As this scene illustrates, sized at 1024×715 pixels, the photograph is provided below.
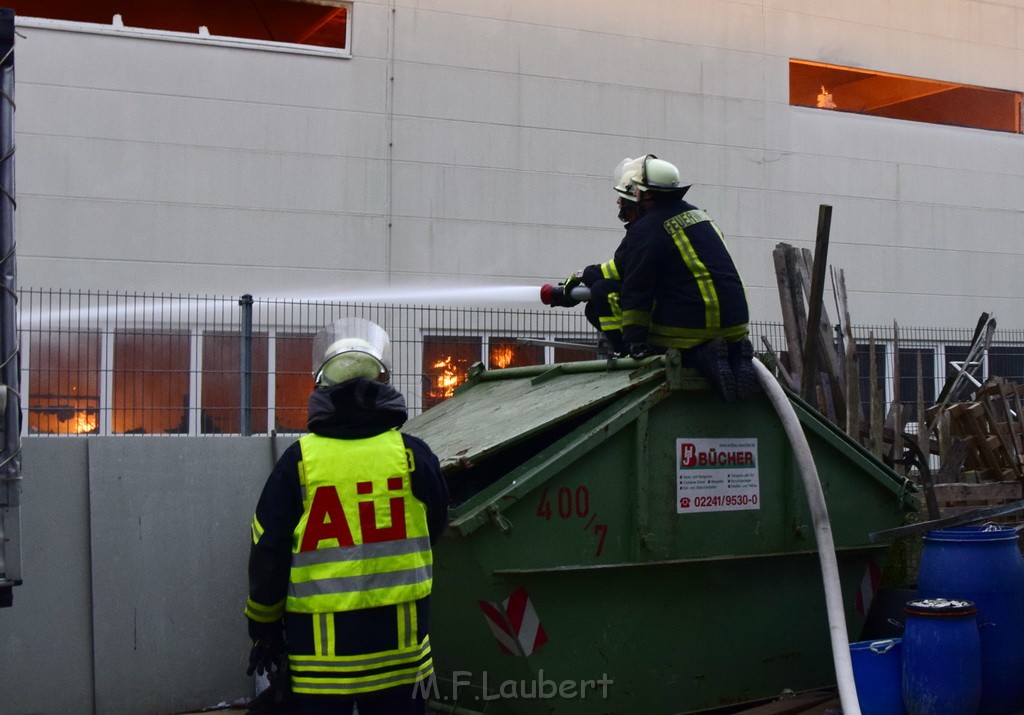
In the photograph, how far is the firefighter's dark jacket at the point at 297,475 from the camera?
3.47 meters

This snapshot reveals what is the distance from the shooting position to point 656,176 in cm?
542

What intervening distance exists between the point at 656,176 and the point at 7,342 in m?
2.88

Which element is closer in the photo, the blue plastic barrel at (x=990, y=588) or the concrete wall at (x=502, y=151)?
the blue plastic barrel at (x=990, y=588)

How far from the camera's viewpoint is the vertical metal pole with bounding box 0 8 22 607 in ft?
Answer: 14.4

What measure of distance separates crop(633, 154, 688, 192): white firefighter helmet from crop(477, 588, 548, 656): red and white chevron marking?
2.04 meters

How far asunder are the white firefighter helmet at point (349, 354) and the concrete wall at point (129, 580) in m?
3.06

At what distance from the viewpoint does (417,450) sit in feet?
12.1

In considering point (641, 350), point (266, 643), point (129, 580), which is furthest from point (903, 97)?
point (266, 643)

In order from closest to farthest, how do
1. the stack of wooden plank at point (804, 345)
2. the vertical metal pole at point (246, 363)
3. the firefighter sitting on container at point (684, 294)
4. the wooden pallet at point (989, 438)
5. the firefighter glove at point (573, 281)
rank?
the firefighter sitting on container at point (684, 294) → the firefighter glove at point (573, 281) → the vertical metal pole at point (246, 363) → the stack of wooden plank at point (804, 345) → the wooden pallet at point (989, 438)

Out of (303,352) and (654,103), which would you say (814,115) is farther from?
(303,352)

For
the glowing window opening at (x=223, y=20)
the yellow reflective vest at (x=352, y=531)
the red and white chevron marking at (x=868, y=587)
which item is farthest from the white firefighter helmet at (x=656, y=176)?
the glowing window opening at (x=223, y=20)

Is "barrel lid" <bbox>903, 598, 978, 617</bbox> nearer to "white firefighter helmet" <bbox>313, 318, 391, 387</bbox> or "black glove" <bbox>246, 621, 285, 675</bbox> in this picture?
"white firefighter helmet" <bbox>313, 318, 391, 387</bbox>

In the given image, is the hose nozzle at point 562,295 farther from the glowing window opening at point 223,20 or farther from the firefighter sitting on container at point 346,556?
the glowing window opening at point 223,20

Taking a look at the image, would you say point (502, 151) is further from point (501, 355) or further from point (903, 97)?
point (903, 97)
